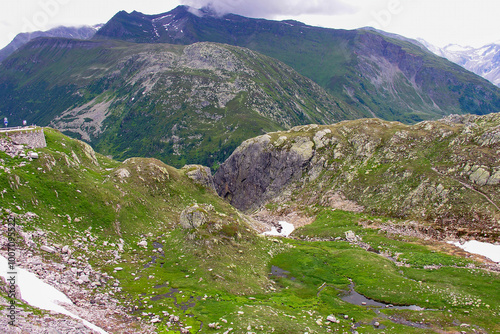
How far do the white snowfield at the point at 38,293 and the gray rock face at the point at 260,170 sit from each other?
10442cm

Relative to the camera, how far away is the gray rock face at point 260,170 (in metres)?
130

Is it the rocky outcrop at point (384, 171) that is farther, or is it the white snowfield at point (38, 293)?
the rocky outcrop at point (384, 171)

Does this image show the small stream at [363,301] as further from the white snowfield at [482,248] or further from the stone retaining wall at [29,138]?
the stone retaining wall at [29,138]

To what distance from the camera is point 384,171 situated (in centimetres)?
10125

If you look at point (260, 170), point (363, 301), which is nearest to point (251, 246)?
point (363, 301)

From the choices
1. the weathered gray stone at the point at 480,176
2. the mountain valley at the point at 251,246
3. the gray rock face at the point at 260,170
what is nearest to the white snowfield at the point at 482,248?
the mountain valley at the point at 251,246

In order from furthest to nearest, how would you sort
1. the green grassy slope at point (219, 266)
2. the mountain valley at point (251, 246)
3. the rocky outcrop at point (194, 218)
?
the rocky outcrop at point (194, 218) → the green grassy slope at point (219, 266) → the mountain valley at point (251, 246)

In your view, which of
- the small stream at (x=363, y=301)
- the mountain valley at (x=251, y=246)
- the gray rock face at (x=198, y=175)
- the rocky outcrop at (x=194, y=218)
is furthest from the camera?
the gray rock face at (x=198, y=175)

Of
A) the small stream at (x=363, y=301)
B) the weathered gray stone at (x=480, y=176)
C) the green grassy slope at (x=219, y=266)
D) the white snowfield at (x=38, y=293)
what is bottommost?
the small stream at (x=363, y=301)

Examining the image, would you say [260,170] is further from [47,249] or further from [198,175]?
[47,249]

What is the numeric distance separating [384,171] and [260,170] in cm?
5859

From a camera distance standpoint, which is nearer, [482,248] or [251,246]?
[251,246]

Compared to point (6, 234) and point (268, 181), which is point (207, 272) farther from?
point (268, 181)

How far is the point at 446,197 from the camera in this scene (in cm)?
8088
